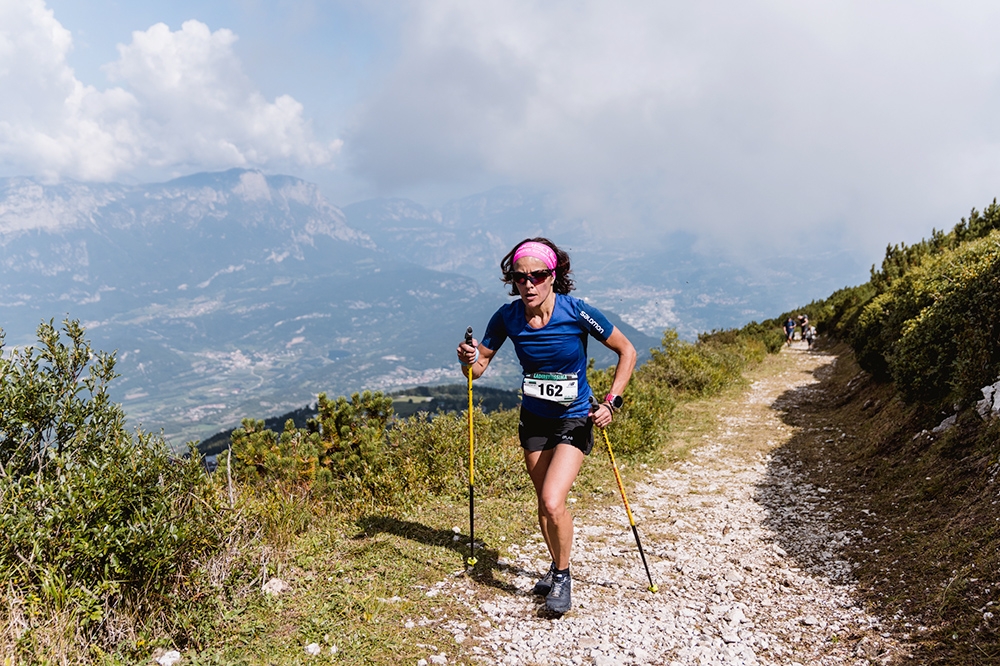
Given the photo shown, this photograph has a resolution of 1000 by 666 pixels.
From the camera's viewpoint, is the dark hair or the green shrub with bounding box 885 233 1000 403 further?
the green shrub with bounding box 885 233 1000 403

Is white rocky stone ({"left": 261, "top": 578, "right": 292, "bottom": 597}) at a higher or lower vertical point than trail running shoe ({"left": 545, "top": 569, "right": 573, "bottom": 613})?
higher

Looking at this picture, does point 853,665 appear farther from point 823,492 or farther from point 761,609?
point 823,492

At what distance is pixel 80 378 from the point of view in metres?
4.86

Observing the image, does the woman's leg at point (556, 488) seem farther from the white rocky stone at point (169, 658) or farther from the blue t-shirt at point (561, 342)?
the white rocky stone at point (169, 658)

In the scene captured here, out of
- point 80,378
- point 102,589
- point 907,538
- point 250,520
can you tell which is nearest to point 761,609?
point 907,538

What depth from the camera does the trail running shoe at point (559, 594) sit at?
15.6 feet

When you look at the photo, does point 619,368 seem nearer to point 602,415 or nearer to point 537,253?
point 602,415

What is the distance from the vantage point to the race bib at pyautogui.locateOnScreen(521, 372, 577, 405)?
189 inches

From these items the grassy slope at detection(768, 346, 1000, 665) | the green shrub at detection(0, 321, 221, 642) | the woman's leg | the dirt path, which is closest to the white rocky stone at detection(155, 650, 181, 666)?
the green shrub at detection(0, 321, 221, 642)

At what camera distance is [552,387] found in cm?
481

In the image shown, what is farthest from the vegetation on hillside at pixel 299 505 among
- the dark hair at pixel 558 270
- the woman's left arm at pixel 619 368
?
the dark hair at pixel 558 270

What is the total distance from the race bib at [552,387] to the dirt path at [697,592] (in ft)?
6.61

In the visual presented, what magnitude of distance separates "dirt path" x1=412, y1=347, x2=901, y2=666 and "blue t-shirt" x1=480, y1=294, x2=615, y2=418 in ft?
6.26

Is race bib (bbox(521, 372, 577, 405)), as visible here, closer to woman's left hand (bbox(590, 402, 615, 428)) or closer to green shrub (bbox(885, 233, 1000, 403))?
woman's left hand (bbox(590, 402, 615, 428))
